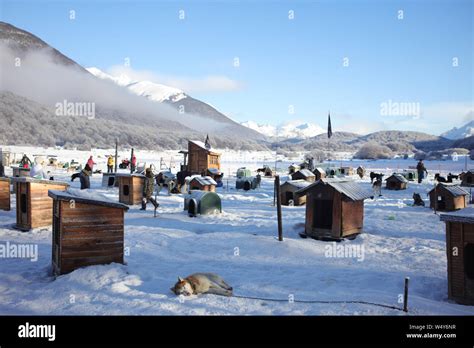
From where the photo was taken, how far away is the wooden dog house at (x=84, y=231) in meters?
9.15

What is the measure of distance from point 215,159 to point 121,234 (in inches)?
1147

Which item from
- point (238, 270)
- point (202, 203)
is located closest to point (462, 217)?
point (238, 270)

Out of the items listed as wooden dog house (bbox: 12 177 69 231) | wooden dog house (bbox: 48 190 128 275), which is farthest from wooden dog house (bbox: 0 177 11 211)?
wooden dog house (bbox: 48 190 128 275)

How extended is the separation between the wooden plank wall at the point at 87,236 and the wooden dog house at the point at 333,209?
25.2 feet

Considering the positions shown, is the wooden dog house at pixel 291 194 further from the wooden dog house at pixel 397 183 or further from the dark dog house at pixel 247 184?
the wooden dog house at pixel 397 183

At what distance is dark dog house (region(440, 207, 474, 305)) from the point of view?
8289 mm

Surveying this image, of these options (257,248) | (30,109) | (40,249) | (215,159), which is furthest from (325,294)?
(30,109)

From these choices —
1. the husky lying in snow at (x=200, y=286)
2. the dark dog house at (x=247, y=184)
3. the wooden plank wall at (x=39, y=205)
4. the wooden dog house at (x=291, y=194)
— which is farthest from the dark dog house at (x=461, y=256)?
the dark dog house at (x=247, y=184)

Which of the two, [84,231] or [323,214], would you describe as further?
[323,214]

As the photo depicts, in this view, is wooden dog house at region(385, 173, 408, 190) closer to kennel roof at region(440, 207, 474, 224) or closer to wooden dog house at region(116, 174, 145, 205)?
wooden dog house at region(116, 174, 145, 205)

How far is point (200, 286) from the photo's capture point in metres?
7.95

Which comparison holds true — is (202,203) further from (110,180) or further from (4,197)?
(110,180)

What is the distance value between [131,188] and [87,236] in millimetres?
11886

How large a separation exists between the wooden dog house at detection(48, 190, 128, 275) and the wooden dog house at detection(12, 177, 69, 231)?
16.0 ft
